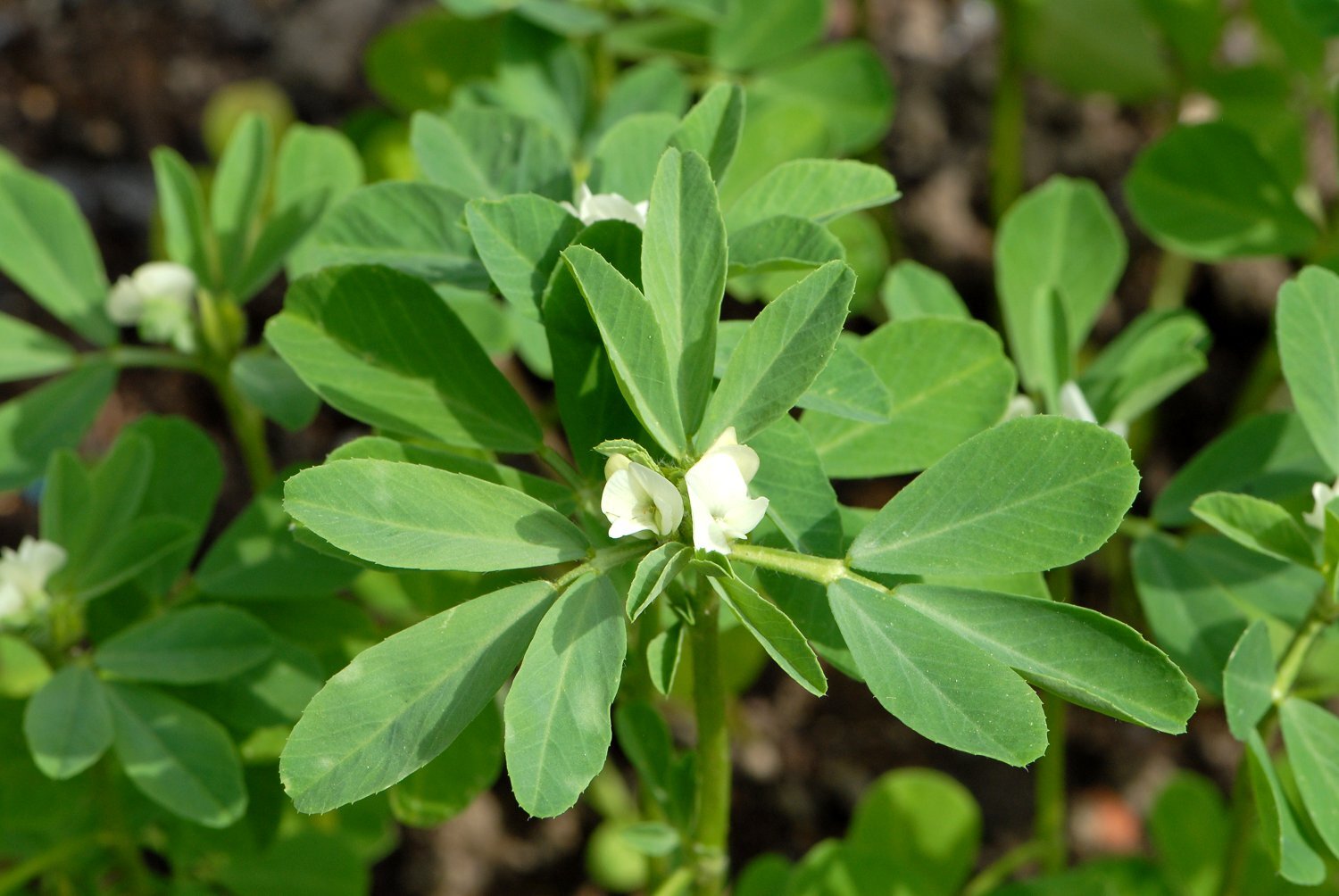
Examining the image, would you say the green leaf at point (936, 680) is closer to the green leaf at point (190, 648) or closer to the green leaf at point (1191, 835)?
the green leaf at point (190, 648)

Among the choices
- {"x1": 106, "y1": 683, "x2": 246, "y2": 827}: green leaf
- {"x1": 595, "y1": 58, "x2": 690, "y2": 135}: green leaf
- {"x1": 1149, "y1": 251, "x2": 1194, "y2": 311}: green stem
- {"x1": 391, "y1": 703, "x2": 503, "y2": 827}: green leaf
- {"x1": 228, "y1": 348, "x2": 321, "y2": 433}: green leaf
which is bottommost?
{"x1": 1149, "y1": 251, "x2": 1194, "y2": 311}: green stem

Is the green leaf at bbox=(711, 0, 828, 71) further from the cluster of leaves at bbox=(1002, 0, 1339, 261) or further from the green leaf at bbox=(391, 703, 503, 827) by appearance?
the green leaf at bbox=(391, 703, 503, 827)

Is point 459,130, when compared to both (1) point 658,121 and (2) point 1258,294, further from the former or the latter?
(2) point 1258,294

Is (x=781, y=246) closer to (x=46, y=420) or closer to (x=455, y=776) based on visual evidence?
(x=455, y=776)

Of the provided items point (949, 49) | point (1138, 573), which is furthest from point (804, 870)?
point (949, 49)

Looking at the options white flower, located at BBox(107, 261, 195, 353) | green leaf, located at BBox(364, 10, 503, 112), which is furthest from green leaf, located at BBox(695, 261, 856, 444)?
green leaf, located at BBox(364, 10, 503, 112)

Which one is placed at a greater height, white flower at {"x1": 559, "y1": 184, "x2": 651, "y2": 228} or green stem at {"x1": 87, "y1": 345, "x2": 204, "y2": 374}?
white flower at {"x1": 559, "y1": 184, "x2": 651, "y2": 228}

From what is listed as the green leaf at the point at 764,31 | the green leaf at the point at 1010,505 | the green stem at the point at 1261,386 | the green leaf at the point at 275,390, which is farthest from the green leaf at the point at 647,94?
the green stem at the point at 1261,386
